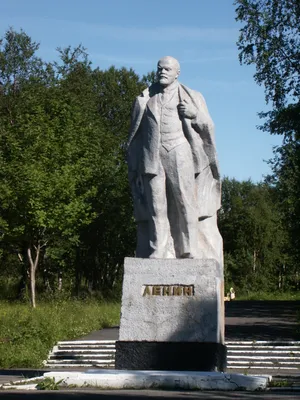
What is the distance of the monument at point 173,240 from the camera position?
10.6 meters

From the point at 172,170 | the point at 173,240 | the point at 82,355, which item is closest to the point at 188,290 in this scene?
the point at 173,240

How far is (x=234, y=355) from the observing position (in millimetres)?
14352

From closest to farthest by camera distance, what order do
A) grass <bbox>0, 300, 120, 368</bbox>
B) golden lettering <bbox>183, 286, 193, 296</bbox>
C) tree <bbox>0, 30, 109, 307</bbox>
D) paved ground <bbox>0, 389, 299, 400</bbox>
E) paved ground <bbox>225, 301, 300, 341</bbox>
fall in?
paved ground <bbox>0, 389, 299, 400</bbox>, golden lettering <bbox>183, 286, 193, 296</bbox>, grass <bbox>0, 300, 120, 368</bbox>, paved ground <bbox>225, 301, 300, 341</bbox>, tree <bbox>0, 30, 109, 307</bbox>

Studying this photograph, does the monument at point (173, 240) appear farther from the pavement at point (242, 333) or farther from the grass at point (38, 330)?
the grass at point (38, 330)

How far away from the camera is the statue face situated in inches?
452

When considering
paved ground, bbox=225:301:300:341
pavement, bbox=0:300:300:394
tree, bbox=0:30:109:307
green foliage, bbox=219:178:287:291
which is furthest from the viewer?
green foliage, bbox=219:178:287:291

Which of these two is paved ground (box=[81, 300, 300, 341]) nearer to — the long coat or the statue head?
the long coat

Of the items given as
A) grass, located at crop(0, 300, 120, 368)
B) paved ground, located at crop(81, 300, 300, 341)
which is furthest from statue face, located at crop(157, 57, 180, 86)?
paved ground, located at crop(81, 300, 300, 341)

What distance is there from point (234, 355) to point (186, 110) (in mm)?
4822

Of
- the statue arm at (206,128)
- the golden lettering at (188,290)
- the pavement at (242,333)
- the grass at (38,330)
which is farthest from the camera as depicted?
the grass at (38,330)

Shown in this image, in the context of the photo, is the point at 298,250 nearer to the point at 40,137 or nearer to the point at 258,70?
the point at 258,70

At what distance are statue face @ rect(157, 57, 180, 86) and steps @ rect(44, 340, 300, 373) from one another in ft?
14.1

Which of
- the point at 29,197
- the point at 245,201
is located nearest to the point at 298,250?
the point at 29,197

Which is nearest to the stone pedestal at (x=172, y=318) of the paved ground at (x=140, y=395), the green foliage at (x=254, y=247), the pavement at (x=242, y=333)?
the pavement at (x=242, y=333)
